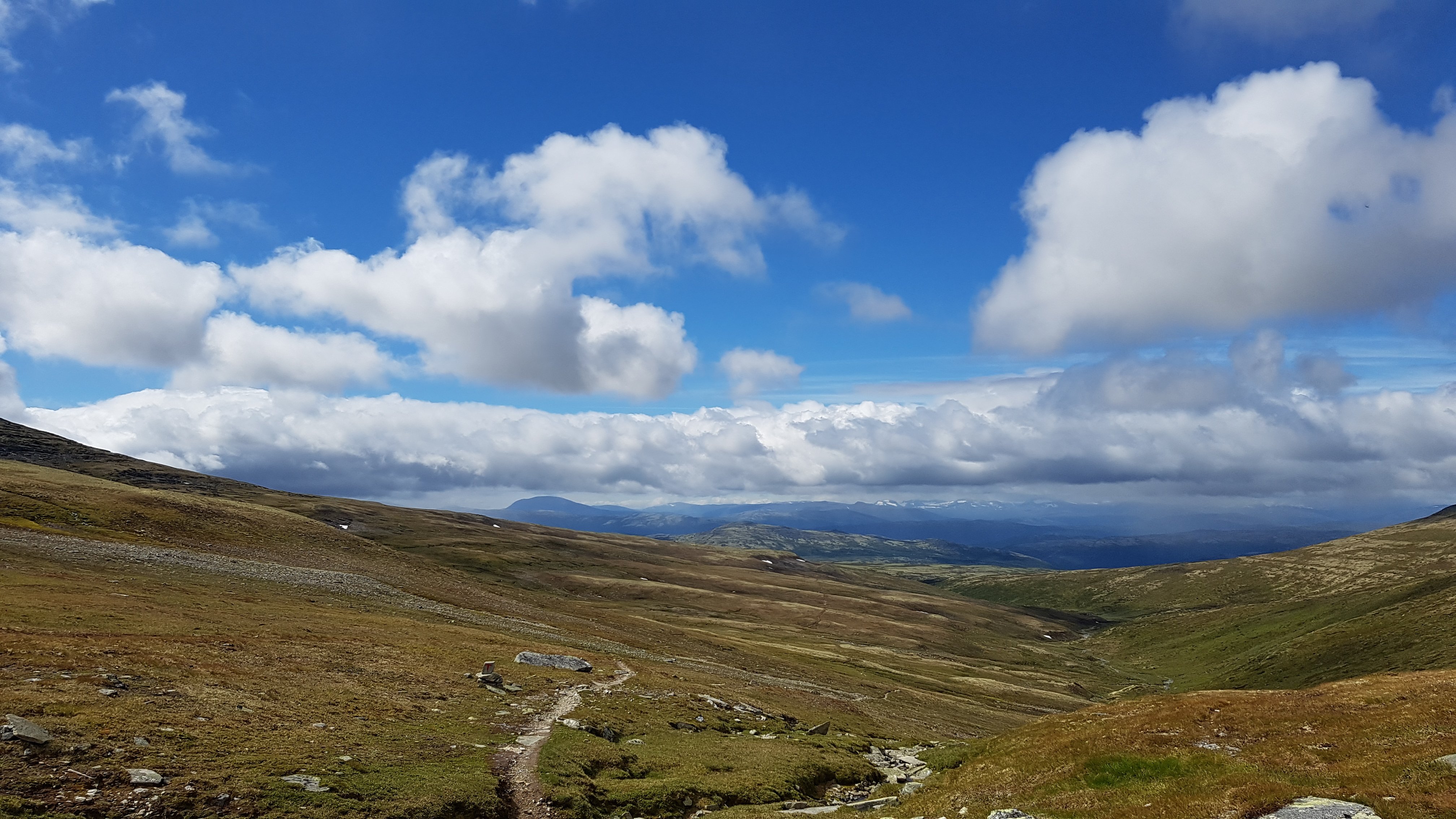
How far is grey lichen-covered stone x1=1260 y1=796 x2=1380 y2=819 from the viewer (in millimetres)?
16359

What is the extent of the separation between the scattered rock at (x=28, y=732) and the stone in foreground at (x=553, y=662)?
119 ft

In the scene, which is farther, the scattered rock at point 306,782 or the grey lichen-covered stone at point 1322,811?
the scattered rock at point 306,782

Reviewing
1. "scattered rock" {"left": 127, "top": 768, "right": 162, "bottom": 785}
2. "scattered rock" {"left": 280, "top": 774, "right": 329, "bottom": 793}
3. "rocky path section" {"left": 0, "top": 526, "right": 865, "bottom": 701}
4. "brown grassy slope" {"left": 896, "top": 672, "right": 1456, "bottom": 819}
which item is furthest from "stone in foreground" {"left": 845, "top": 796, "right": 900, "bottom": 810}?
"rocky path section" {"left": 0, "top": 526, "right": 865, "bottom": 701}

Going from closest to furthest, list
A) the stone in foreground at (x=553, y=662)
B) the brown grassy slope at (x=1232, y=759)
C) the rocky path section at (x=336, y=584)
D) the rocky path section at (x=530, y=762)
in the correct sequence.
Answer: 1. the brown grassy slope at (x=1232, y=759)
2. the rocky path section at (x=530, y=762)
3. the stone in foreground at (x=553, y=662)
4. the rocky path section at (x=336, y=584)

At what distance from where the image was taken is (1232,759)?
26.5 metres

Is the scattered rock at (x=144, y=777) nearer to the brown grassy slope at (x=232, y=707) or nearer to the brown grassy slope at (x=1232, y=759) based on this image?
the brown grassy slope at (x=232, y=707)

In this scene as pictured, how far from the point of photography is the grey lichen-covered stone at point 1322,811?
16359mm

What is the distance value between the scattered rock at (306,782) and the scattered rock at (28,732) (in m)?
7.73

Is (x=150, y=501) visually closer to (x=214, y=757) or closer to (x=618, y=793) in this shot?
(x=214, y=757)

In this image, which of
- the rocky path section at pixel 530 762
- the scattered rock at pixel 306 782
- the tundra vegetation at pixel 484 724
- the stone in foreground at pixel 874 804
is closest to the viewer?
A: the tundra vegetation at pixel 484 724

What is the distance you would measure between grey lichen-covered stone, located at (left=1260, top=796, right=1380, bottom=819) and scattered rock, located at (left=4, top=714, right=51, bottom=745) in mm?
38337

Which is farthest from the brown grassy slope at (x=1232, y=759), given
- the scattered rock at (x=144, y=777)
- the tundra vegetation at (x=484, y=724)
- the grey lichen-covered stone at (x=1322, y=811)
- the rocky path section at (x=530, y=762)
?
the scattered rock at (x=144, y=777)

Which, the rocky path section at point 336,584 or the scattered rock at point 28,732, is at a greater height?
the scattered rock at point 28,732

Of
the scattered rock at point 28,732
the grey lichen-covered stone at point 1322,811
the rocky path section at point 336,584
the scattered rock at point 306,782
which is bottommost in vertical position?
the rocky path section at point 336,584
